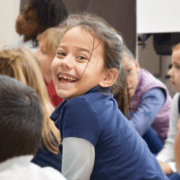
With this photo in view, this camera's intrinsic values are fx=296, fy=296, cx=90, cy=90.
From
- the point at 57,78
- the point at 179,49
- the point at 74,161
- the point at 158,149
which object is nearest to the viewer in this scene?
the point at 74,161

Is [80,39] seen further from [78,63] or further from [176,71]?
[176,71]

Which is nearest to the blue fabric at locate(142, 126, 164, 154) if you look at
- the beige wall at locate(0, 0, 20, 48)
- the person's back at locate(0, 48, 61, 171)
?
the person's back at locate(0, 48, 61, 171)

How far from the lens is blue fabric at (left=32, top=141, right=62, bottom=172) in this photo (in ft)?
3.92

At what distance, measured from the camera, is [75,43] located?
882 millimetres

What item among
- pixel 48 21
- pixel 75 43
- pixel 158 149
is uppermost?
pixel 75 43

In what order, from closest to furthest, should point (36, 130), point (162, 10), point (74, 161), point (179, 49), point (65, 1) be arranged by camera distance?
point (36, 130), point (74, 161), point (179, 49), point (162, 10), point (65, 1)

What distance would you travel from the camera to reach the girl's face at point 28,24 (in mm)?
2188

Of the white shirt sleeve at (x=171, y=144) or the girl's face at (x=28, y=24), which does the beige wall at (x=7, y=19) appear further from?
the white shirt sleeve at (x=171, y=144)

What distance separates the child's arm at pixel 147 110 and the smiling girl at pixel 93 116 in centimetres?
58

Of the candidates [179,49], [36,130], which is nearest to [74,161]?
[36,130]

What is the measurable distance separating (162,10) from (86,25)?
1.41 metres

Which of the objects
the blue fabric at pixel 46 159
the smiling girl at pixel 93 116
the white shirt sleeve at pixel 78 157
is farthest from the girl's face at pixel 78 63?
the blue fabric at pixel 46 159

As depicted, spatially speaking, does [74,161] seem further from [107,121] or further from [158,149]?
[158,149]

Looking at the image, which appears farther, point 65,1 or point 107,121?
point 65,1
